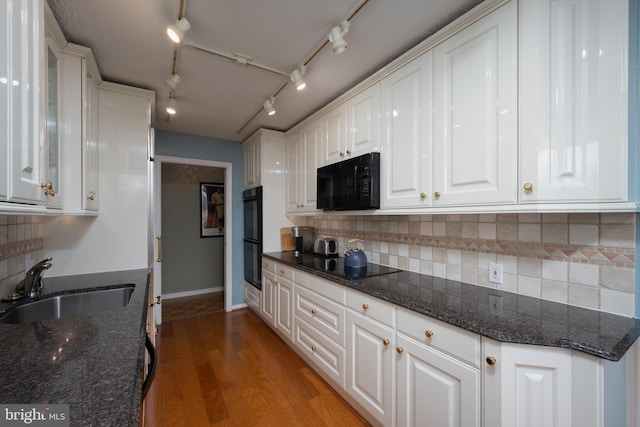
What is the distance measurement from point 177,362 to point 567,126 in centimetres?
313

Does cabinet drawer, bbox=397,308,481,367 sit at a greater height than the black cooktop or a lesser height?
lesser

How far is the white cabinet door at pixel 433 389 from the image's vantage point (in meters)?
1.13

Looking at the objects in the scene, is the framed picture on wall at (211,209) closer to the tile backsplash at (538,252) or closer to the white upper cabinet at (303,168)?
the white upper cabinet at (303,168)

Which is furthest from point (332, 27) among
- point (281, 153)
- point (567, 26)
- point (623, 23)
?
point (281, 153)

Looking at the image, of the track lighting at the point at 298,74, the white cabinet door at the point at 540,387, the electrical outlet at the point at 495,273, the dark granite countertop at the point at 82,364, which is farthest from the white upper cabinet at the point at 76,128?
the electrical outlet at the point at 495,273

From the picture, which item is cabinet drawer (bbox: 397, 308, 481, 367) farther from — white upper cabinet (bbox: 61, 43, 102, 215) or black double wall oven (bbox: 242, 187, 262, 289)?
black double wall oven (bbox: 242, 187, 262, 289)

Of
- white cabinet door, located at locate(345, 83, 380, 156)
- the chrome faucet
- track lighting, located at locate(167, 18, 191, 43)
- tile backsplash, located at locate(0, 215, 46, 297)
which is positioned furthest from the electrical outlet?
tile backsplash, located at locate(0, 215, 46, 297)

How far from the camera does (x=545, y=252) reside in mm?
1379

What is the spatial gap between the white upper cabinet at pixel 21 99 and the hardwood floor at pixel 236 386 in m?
1.66

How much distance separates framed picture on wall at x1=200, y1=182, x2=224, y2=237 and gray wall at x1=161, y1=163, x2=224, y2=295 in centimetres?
6

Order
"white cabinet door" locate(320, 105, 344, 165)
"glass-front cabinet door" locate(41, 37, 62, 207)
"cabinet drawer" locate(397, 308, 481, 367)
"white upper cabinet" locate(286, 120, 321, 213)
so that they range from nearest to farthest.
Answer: "cabinet drawer" locate(397, 308, 481, 367) < "glass-front cabinet door" locate(41, 37, 62, 207) < "white cabinet door" locate(320, 105, 344, 165) < "white upper cabinet" locate(286, 120, 321, 213)

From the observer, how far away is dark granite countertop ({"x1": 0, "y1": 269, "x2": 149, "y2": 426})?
622 millimetres

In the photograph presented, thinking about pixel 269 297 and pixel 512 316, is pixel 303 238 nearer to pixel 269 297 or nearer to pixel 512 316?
pixel 269 297

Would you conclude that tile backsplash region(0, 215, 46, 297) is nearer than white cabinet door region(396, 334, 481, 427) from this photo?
No
